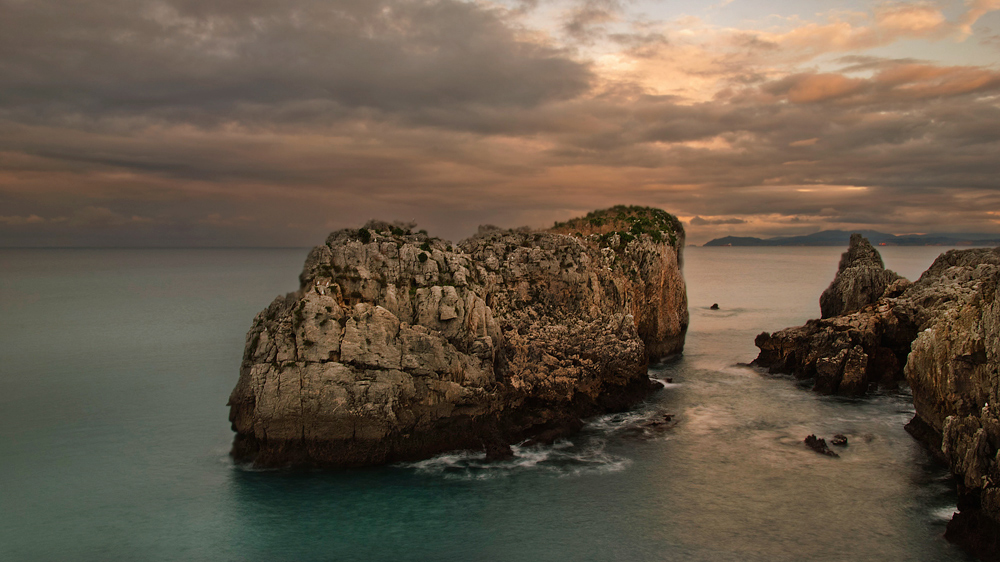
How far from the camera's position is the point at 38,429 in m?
35.8

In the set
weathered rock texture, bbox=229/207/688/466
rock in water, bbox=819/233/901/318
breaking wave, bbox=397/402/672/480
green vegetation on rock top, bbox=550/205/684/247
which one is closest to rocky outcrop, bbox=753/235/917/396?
rock in water, bbox=819/233/901/318

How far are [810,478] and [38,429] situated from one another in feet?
144

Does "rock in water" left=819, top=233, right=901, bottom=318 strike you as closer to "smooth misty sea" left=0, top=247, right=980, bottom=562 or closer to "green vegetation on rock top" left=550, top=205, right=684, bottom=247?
"smooth misty sea" left=0, top=247, right=980, bottom=562

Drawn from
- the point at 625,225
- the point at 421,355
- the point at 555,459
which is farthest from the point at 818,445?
the point at 625,225

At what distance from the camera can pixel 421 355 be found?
31.0 m

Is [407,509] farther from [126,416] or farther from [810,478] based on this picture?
[126,416]

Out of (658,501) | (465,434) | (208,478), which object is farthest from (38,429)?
(658,501)

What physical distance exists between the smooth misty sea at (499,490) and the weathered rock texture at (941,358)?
5.66 ft

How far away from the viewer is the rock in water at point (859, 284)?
54688mm

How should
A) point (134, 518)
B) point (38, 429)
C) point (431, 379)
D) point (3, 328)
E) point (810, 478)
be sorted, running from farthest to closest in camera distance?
point (3, 328), point (38, 429), point (431, 379), point (810, 478), point (134, 518)

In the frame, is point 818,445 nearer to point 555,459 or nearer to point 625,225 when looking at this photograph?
point 555,459

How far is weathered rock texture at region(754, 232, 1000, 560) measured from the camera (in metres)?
22.2

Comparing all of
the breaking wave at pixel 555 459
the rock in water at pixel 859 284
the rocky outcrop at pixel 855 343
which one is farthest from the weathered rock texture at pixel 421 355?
the rock in water at pixel 859 284

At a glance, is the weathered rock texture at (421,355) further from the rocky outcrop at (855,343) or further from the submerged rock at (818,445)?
the rocky outcrop at (855,343)
